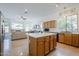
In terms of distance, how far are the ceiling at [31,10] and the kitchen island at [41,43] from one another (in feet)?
1.53

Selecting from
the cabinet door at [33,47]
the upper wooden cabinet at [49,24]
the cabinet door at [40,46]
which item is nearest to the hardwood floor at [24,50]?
the cabinet door at [33,47]

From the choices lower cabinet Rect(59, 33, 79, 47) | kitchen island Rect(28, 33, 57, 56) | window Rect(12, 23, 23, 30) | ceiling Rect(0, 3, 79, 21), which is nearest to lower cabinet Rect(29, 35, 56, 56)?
kitchen island Rect(28, 33, 57, 56)

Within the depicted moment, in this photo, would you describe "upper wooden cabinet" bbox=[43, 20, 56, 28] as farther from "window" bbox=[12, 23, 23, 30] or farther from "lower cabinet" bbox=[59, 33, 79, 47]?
"window" bbox=[12, 23, 23, 30]

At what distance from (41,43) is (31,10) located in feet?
2.79

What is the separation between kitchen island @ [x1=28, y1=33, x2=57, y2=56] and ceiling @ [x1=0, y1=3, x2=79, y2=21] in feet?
1.53

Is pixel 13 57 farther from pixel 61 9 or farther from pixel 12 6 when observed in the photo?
pixel 61 9

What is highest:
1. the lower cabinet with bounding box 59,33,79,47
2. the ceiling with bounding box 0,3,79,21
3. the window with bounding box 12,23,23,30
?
the ceiling with bounding box 0,3,79,21

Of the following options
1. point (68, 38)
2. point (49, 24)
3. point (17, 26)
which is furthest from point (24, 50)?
point (68, 38)

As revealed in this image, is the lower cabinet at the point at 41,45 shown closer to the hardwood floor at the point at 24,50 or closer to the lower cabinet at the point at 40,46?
the lower cabinet at the point at 40,46

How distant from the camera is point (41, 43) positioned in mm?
2920

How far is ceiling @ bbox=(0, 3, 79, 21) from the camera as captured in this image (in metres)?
2.71

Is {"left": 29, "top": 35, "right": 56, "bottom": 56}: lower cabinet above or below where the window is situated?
below

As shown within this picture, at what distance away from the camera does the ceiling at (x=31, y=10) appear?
271 cm

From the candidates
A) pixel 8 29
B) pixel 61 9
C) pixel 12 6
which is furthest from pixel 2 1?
pixel 61 9
